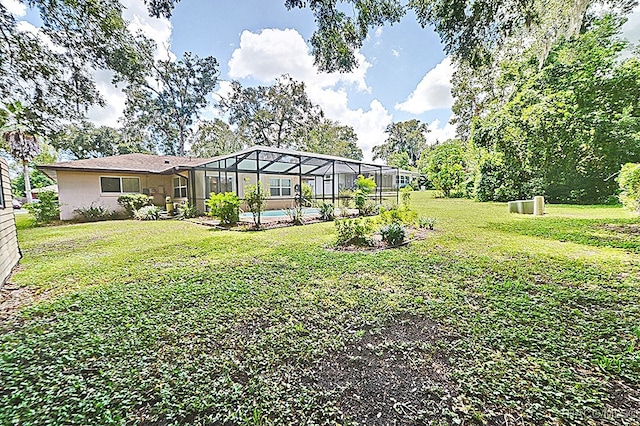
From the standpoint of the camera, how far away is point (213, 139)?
26.6 metres

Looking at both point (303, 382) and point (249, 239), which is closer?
point (303, 382)

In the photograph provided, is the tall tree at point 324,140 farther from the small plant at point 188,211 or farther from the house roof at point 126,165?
the small plant at point 188,211

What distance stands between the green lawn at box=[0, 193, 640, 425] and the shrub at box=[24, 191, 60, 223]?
9935 mm

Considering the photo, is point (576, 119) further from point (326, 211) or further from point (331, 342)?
point (331, 342)

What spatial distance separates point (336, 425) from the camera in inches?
67.7

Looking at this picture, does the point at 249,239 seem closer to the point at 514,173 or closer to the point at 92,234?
the point at 92,234

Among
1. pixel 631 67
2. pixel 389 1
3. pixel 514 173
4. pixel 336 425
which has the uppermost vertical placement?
pixel 631 67

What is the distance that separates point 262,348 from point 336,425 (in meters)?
1.07

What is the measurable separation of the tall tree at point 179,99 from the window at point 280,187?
501 inches

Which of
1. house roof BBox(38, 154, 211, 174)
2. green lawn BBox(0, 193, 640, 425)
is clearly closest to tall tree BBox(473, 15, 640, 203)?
green lawn BBox(0, 193, 640, 425)

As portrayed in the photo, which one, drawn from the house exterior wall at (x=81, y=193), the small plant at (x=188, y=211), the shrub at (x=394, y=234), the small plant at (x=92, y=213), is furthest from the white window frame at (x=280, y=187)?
the shrub at (x=394, y=234)

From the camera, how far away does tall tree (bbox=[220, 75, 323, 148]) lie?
25.8m

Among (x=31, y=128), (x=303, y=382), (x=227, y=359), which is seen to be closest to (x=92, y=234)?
(x=31, y=128)

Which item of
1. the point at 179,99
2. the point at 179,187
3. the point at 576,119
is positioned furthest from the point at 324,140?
the point at 576,119
